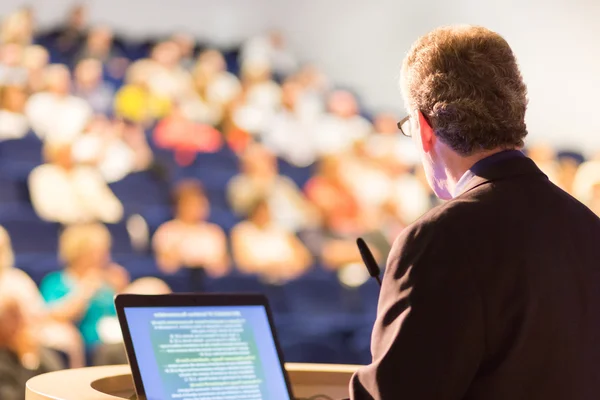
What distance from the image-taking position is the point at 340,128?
6.94 m

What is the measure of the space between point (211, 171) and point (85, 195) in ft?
3.84

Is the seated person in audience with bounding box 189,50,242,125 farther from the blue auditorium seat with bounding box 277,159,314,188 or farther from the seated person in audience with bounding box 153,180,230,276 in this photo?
the seated person in audience with bounding box 153,180,230,276

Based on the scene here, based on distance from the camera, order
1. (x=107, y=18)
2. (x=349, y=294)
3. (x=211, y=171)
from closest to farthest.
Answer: (x=349, y=294)
(x=211, y=171)
(x=107, y=18)

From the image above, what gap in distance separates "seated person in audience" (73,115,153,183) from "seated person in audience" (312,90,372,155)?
1602 mm

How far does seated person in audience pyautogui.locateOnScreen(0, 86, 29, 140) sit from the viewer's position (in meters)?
4.80

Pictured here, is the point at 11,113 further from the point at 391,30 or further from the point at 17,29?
the point at 391,30

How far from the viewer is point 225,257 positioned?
4945 mm

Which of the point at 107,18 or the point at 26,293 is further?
the point at 107,18

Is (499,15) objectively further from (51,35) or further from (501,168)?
(501,168)

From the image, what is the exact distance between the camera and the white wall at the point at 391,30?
666cm

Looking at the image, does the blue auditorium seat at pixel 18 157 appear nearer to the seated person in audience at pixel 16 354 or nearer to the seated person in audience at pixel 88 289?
the seated person in audience at pixel 88 289

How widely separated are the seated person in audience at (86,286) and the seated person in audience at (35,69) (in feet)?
4.38

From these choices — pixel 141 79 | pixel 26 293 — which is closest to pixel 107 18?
pixel 141 79

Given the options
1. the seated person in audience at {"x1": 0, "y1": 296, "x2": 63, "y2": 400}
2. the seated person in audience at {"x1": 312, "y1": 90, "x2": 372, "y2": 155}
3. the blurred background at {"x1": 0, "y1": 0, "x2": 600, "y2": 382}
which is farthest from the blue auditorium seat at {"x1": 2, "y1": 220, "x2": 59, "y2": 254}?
the seated person in audience at {"x1": 312, "y1": 90, "x2": 372, "y2": 155}
